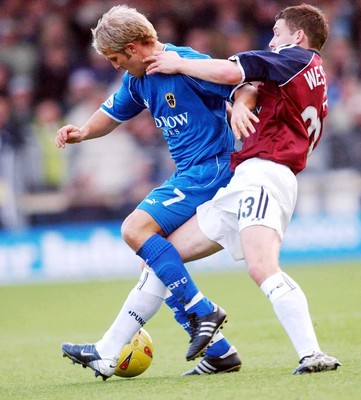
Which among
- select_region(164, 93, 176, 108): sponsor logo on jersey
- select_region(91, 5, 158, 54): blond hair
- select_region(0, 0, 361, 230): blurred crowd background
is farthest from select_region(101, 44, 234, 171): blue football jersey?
select_region(0, 0, 361, 230): blurred crowd background

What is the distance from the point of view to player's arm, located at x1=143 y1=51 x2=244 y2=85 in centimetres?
535

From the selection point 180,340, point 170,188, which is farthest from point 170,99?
point 180,340

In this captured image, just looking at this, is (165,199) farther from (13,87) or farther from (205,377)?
(13,87)

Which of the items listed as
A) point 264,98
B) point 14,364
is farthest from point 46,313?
point 264,98

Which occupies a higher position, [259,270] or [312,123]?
[312,123]

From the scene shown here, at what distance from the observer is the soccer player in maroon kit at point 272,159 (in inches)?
205

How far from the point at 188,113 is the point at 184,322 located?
1.20 metres

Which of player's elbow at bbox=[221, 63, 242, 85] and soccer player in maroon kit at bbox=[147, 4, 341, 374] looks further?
player's elbow at bbox=[221, 63, 242, 85]

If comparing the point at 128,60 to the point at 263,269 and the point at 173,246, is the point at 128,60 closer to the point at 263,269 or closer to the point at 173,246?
the point at 173,246

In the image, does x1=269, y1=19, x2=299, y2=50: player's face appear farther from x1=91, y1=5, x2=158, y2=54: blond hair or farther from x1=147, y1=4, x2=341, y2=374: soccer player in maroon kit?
x1=91, y1=5, x2=158, y2=54: blond hair

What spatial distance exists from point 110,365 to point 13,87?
36.2ft

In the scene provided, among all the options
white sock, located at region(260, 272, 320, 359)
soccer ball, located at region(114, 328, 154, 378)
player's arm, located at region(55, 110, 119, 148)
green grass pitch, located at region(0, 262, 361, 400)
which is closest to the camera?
green grass pitch, located at region(0, 262, 361, 400)

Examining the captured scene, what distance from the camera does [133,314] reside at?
5.83m

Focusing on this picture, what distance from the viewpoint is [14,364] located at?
6934 mm
